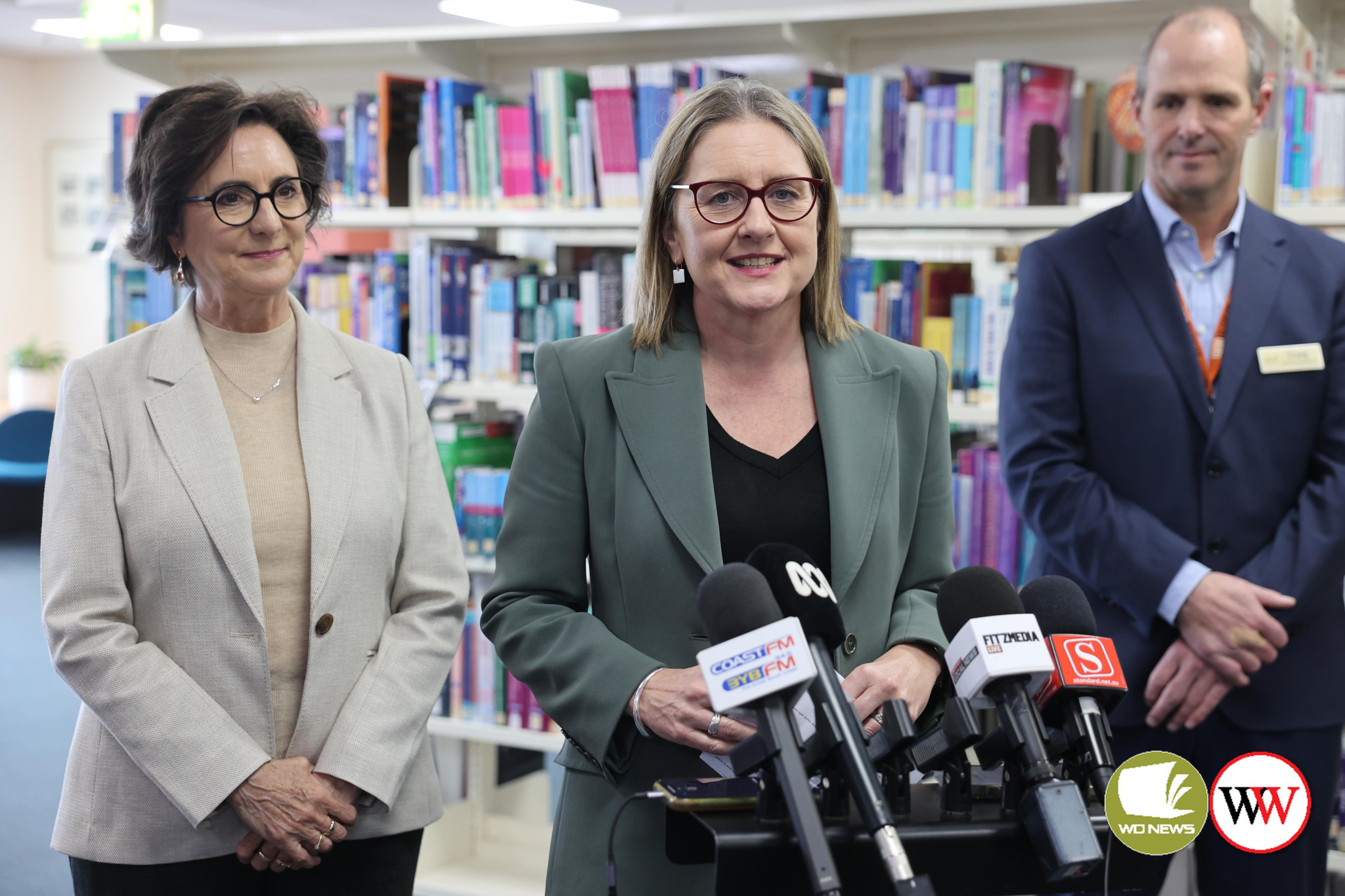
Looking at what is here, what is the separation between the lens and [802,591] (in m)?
1.04

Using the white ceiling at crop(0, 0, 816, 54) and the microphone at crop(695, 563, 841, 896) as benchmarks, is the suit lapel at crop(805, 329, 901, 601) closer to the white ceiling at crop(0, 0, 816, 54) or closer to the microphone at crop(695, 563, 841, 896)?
the microphone at crop(695, 563, 841, 896)

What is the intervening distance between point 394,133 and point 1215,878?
273 cm

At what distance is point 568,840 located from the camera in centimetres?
150

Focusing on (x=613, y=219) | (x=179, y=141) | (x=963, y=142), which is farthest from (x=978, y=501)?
(x=179, y=141)

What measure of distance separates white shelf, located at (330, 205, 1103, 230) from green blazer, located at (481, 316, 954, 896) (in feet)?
4.15

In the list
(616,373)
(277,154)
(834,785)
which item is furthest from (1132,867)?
(277,154)

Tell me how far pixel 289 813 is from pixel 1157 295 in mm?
1669

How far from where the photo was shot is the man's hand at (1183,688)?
6.60 ft

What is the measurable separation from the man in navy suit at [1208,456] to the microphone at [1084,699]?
40.9 inches

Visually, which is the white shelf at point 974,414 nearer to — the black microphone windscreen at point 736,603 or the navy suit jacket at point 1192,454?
the navy suit jacket at point 1192,454

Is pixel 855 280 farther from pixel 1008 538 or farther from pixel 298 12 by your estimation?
pixel 298 12

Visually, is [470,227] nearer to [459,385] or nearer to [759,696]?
[459,385]

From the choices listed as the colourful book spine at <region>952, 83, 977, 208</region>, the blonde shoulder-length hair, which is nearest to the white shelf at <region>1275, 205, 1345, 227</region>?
the colourful book spine at <region>952, 83, 977, 208</region>

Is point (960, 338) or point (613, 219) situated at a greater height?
point (613, 219)
